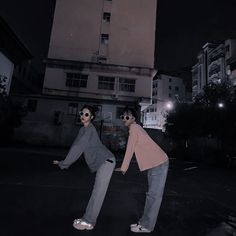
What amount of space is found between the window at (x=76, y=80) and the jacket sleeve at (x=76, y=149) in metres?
26.4

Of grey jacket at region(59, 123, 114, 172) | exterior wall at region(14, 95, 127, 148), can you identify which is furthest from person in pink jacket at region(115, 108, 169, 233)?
exterior wall at region(14, 95, 127, 148)

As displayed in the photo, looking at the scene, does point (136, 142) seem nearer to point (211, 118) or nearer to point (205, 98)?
point (211, 118)

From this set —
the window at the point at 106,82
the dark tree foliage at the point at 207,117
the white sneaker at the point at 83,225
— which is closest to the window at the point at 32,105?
the window at the point at 106,82

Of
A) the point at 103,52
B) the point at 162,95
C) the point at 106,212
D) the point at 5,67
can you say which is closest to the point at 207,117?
the point at 103,52

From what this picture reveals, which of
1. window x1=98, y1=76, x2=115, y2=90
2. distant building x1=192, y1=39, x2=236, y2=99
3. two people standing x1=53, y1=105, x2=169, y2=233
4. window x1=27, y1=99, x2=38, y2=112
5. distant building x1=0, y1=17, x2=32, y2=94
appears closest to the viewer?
two people standing x1=53, y1=105, x2=169, y2=233

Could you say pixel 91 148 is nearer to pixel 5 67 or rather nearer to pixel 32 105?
pixel 5 67

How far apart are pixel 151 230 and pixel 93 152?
156cm

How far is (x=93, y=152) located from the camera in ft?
11.2

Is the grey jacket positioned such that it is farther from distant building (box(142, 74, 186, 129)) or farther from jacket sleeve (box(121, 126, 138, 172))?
distant building (box(142, 74, 186, 129))

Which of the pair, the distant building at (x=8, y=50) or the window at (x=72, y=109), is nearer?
the distant building at (x=8, y=50)

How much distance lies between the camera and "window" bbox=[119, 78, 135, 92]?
29.5m

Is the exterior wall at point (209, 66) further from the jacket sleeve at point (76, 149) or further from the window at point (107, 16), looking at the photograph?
the jacket sleeve at point (76, 149)

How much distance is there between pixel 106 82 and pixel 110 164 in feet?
87.7

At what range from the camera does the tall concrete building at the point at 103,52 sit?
28.8 m
